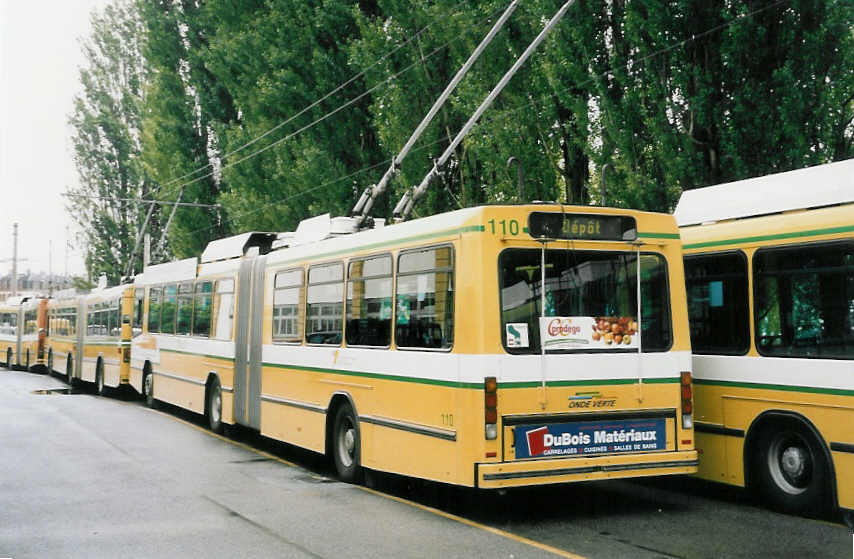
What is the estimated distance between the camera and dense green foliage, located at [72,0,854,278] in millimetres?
13812

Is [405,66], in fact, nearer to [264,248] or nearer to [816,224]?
[264,248]

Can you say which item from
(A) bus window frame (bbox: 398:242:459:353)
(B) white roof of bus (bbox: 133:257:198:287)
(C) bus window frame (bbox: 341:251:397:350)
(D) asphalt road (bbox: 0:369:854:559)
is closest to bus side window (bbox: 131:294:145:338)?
(B) white roof of bus (bbox: 133:257:198:287)

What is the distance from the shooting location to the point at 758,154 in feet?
45.3

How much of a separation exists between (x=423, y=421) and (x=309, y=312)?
351cm

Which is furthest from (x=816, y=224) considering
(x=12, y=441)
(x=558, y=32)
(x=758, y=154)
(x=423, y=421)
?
(x=12, y=441)

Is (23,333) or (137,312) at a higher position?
(137,312)

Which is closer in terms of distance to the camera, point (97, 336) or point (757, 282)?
point (757, 282)

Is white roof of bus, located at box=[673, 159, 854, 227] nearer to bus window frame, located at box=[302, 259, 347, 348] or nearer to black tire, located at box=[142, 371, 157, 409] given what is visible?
bus window frame, located at box=[302, 259, 347, 348]

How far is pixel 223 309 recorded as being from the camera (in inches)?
619

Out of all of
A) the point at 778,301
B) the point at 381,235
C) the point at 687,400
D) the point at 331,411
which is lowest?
the point at 331,411

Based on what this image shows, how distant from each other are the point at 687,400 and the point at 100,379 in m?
19.3

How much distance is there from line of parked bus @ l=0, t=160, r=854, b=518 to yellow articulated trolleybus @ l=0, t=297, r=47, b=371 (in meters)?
28.1

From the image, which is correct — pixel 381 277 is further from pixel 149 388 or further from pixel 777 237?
pixel 149 388

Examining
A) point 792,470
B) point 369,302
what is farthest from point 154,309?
point 792,470
